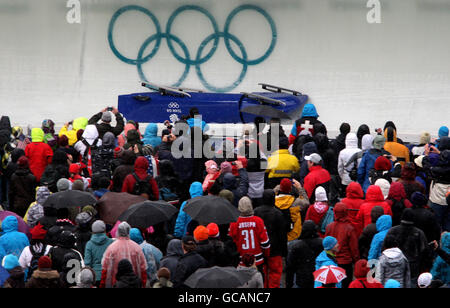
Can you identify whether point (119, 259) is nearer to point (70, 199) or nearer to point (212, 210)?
point (212, 210)

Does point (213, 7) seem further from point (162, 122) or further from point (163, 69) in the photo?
point (162, 122)

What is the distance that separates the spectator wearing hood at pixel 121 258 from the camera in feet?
23.6

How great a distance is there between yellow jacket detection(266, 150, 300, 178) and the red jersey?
1.91 m

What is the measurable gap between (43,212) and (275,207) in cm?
235

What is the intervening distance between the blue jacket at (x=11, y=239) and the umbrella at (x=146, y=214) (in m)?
0.92

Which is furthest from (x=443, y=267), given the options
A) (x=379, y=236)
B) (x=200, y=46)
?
(x=200, y=46)

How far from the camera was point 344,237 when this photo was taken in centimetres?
801

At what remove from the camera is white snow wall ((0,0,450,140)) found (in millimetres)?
15297

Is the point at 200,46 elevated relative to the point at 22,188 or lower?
elevated

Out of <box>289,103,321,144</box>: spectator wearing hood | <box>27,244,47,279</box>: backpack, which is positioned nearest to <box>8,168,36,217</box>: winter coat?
<box>27,244,47,279</box>: backpack

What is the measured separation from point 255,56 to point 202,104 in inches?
86.8

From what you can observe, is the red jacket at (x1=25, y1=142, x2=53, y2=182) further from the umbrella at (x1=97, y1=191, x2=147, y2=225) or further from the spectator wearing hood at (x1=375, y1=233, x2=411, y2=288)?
the spectator wearing hood at (x1=375, y1=233, x2=411, y2=288)

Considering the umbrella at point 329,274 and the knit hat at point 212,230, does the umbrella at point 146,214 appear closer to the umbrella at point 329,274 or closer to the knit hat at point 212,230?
the knit hat at point 212,230

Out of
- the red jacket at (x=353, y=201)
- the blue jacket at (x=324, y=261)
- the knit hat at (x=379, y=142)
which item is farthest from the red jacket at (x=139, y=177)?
the knit hat at (x=379, y=142)
